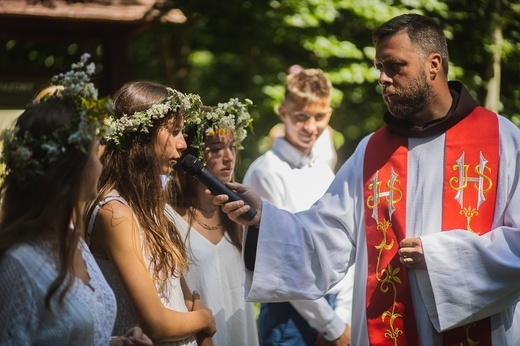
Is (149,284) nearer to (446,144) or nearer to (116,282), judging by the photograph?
(116,282)

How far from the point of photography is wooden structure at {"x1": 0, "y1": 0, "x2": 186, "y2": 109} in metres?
6.31

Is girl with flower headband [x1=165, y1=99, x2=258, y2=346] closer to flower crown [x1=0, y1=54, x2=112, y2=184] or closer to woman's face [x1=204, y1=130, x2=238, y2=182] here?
woman's face [x1=204, y1=130, x2=238, y2=182]

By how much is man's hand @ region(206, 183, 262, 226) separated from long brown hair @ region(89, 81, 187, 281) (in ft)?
0.86

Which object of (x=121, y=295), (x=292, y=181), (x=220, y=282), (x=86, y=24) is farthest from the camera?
(x=86, y=24)

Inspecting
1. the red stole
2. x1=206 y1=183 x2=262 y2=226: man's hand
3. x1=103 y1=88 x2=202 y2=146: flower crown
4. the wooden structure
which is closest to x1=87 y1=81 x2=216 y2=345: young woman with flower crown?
x1=103 y1=88 x2=202 y2=146: flower crown

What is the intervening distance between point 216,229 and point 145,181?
2.87ft

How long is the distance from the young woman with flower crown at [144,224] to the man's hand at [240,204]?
10.6 inches

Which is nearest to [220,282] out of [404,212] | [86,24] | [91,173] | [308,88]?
[404,212]

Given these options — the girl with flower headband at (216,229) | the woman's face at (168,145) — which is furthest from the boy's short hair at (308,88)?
the woman's face at (168,145)

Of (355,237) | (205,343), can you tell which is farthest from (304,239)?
(205,343)

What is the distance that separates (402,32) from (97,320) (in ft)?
7.39

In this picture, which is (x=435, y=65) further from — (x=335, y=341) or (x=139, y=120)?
(x=335, y=341)

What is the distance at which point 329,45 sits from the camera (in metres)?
8.73

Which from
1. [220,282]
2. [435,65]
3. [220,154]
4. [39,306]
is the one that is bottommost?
[220,282]
